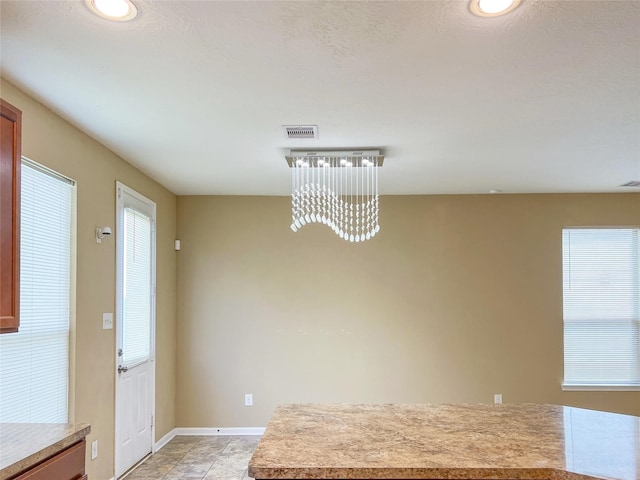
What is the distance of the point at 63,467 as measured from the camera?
190 centimetres

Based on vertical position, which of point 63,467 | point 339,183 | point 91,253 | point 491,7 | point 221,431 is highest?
point 491,7

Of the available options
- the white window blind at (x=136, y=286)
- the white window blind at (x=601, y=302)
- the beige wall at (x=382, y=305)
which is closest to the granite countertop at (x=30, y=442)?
the white window blind at (x=136, y=286)

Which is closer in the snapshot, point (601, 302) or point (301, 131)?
point (301, 131)

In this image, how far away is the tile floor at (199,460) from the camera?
3975 mm

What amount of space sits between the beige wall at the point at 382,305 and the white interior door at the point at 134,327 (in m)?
0.79

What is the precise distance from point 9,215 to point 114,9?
2.91 feet

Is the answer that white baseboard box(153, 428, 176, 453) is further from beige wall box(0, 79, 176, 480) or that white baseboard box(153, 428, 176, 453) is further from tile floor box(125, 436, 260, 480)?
beige wall box(0, 79, 176, 480)

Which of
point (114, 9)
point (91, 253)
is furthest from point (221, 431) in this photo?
point (114, 9)

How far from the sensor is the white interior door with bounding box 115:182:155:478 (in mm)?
3764

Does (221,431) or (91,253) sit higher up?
(91,253)

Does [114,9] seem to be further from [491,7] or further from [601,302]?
[601,302]

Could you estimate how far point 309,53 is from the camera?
6.77 ft

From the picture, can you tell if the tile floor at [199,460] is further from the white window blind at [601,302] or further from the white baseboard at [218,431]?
the white window blind at [601,302]

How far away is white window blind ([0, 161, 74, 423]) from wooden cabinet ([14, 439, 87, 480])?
659 millimetres
